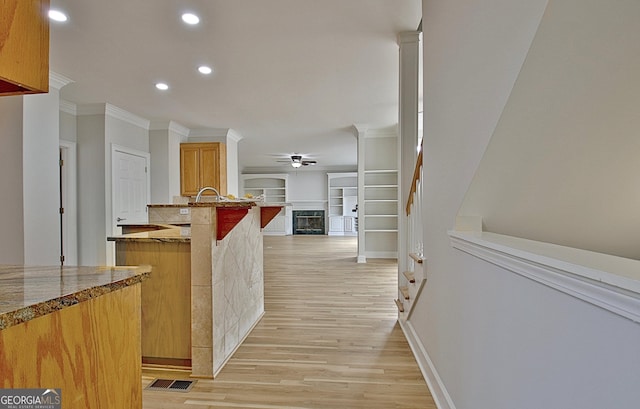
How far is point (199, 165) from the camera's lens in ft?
21.0

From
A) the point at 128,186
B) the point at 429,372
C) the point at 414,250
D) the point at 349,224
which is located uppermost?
the point at 128,186

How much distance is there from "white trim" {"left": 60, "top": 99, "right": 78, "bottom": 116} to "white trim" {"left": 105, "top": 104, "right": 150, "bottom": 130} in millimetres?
447

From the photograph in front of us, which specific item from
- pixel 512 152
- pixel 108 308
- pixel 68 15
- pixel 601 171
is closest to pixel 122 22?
pixel 68 15

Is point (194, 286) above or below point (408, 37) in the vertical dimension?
below

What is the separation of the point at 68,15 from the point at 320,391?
3.24 m

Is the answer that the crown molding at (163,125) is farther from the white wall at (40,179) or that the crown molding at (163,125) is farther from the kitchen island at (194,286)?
the kitchen island at (194,286)

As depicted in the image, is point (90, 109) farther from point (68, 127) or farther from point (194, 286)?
point (194, 286)

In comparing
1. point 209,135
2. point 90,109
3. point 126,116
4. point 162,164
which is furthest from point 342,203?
point 90,109

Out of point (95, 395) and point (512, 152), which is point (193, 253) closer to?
point (95, 395)

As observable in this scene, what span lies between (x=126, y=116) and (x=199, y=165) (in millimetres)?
1427

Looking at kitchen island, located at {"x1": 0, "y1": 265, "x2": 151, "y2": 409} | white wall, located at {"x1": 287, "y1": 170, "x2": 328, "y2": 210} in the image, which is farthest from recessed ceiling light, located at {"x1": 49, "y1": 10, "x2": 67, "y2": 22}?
white wall, located at {"x1": 287, "y1": 170, "x2": 328, "y2": 210}

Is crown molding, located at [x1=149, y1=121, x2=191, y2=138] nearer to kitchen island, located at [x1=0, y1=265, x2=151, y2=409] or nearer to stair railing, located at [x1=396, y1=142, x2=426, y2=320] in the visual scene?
stair railing, located at [x1=396, y1=142, x2=426, y2=320]

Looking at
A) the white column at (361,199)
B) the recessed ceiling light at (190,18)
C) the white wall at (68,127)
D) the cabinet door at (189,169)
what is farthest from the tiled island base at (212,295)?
the white column at (361,199)

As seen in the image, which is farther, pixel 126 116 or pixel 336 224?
pixel 336 224
